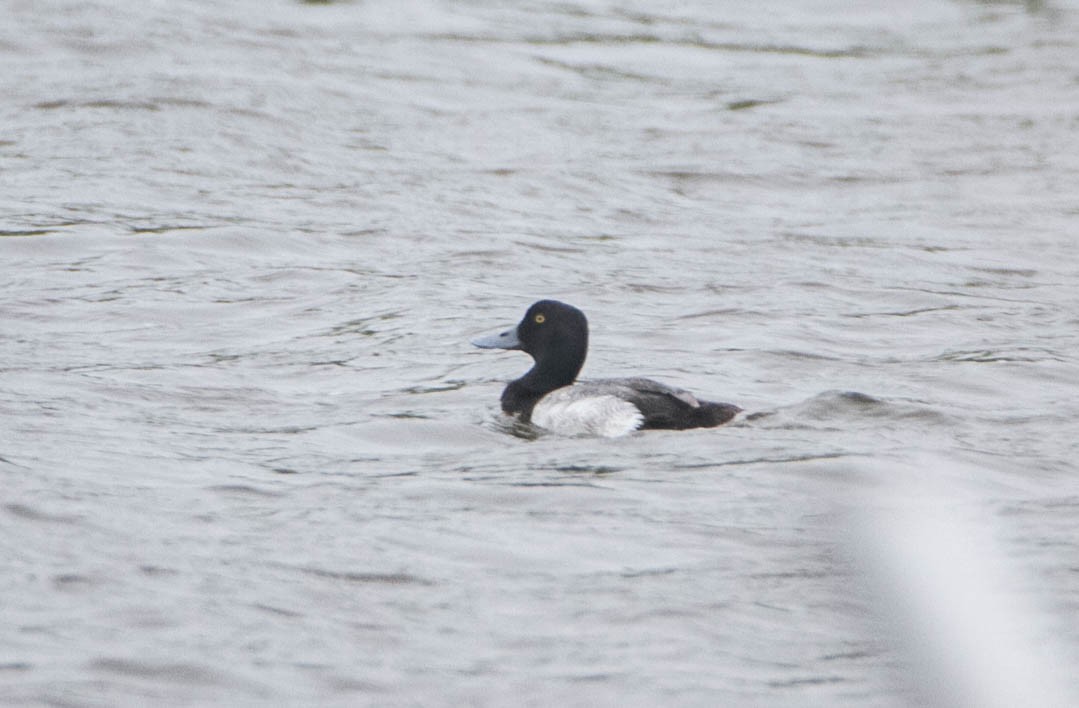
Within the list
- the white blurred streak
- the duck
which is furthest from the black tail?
the white blurred streak

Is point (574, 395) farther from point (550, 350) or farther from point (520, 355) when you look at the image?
point (520, 355)

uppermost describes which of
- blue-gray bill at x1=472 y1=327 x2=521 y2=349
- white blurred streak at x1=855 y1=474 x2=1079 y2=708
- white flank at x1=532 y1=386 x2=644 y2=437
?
white blurred streak at x1=855 y1=474 x2=1079 y2=708

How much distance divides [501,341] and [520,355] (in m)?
2.07

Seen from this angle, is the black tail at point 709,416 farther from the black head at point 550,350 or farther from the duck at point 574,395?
the black head at point 550,350

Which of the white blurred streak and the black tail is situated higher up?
the white blurred streak

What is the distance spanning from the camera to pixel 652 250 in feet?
46.4

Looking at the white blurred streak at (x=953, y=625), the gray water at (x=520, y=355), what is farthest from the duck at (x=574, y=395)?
the white blurred streak at (x=953, y=625)

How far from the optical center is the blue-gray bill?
30.5 feet

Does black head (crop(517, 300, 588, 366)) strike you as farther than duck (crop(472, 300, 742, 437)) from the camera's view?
Yes

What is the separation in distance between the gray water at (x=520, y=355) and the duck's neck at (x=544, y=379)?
0.60 ft

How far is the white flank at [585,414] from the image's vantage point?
8.22 m

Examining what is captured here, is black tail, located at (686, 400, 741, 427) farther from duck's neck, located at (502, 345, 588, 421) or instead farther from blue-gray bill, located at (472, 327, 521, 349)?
blue-gray bill, located at (472, 327, 521, 349)

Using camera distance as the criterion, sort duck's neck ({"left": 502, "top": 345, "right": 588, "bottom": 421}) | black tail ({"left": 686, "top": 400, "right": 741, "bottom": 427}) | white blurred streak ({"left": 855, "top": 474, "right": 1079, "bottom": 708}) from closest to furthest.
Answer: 1. white blurred streak ({"left": 855, "top": 474, "right": 1079, "bottom": 708})
2. black tail ({"left": 686, "top": 400, "right": 741, "bottom": 427})
3. duck's neck ({"left": 502, "top": 345, "right": 588, "bottom": 421})

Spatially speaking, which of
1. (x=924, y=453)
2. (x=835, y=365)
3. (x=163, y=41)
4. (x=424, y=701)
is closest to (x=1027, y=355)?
(x=835, y=365)
